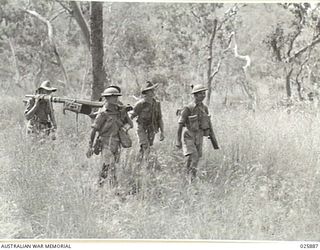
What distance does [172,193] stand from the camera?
4.43 meters

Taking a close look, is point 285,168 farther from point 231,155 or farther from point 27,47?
point 27,47

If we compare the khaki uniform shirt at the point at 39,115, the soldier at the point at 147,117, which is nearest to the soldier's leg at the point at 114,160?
the soldier at the point at 147,117

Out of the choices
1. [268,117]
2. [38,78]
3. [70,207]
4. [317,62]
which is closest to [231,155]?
[268,117]

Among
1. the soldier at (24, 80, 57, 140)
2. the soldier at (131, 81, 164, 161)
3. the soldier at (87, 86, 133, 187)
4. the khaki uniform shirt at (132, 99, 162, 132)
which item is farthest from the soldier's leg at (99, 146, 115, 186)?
the soldier at (24, 80, 57, 140)

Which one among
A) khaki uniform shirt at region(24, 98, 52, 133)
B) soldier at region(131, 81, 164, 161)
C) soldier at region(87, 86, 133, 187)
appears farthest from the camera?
khaki uniform shirt at region(24, 98, 52, 133)

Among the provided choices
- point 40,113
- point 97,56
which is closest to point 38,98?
point 40,113

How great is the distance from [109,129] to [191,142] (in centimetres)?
84

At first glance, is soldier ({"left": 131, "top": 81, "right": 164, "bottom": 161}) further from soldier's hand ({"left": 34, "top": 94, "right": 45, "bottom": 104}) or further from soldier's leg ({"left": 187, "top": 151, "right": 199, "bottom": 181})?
soldier's hand ({"left": 34, "top": 94, "right": 45, "bottom": 104})

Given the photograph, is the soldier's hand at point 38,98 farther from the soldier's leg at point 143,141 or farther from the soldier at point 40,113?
the soldier's leg at point 143,141

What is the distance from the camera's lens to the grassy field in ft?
13.0

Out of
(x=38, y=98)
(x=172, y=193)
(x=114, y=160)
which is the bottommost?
(x=172, y=193)

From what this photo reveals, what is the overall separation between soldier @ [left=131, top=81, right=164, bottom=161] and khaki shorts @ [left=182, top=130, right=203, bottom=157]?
300 millimetres

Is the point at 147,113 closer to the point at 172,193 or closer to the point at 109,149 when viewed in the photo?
the point at 109,149

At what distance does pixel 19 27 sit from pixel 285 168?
37.6ft
